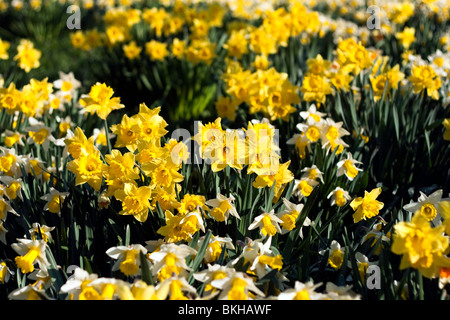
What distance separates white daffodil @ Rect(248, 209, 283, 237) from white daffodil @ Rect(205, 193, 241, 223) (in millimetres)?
81

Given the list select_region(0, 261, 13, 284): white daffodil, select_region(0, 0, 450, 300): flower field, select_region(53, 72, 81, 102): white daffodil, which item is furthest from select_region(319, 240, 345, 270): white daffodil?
select_region(53, 72, 81, 102): white daffodil

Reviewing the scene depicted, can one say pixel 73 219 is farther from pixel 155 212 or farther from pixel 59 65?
pixel 59 65

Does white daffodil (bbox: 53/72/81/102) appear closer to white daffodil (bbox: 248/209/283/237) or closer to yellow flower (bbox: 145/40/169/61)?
yellow flower (bbox: 145/40/169/61)

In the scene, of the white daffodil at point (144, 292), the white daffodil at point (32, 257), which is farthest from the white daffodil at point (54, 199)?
the white daffodil at point (144, 292)

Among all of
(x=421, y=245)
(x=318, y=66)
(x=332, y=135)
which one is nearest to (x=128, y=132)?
(x=332, y=135)

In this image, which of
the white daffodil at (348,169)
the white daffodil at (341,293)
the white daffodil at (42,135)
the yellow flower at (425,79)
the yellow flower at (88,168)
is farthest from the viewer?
the yellow flower at (425,79)

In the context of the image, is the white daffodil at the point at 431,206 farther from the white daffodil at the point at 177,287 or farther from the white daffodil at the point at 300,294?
the white daffodil at the point at 177,287

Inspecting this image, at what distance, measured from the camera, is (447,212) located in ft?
4.74

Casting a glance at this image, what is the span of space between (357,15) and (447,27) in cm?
119

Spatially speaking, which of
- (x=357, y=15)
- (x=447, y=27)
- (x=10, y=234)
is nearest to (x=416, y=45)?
(x=447, y=27)

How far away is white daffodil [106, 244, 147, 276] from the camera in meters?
1.61

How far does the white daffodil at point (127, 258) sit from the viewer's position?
161 cm

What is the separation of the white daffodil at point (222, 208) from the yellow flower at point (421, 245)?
628 mm

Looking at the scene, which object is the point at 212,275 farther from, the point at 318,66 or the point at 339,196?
the point at 318,66
